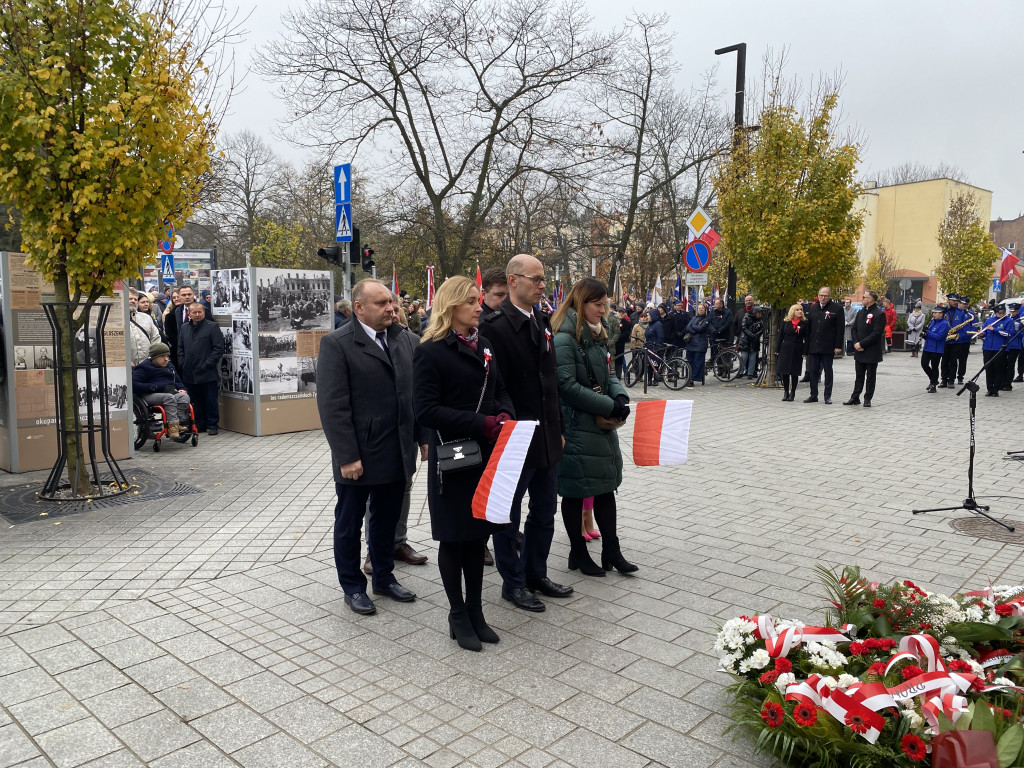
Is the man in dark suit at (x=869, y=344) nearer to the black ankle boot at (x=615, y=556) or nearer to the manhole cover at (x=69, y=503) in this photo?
the black ankle boot at (x=615, y=556)

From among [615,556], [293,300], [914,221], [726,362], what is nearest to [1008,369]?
[726,362]

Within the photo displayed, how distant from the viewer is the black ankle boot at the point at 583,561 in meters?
5.25

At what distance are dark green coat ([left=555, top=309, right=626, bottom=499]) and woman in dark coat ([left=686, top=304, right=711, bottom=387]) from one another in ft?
40.2

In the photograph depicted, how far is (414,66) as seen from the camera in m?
22.0

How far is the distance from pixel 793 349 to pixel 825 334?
84cm

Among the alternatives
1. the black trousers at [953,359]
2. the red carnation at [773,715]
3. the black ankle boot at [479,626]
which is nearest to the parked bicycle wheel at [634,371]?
the black trousers at [953,359]

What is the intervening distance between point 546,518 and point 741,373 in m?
15.3

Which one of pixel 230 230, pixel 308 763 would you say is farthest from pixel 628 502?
pixel 230 230

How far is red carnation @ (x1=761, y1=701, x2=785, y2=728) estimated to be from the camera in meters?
3.01

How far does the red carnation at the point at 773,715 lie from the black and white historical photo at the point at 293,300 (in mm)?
9091

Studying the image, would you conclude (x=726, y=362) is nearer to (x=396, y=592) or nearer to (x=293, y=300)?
(x=293, y=300)

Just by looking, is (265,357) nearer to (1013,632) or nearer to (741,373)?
(1013,632)

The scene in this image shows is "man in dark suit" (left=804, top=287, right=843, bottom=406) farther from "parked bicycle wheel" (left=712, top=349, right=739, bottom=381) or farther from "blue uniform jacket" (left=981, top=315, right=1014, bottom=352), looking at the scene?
"parked bicycle wheel" (left=712, top=349, right=739, bottom=381)

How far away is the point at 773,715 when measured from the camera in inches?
119
